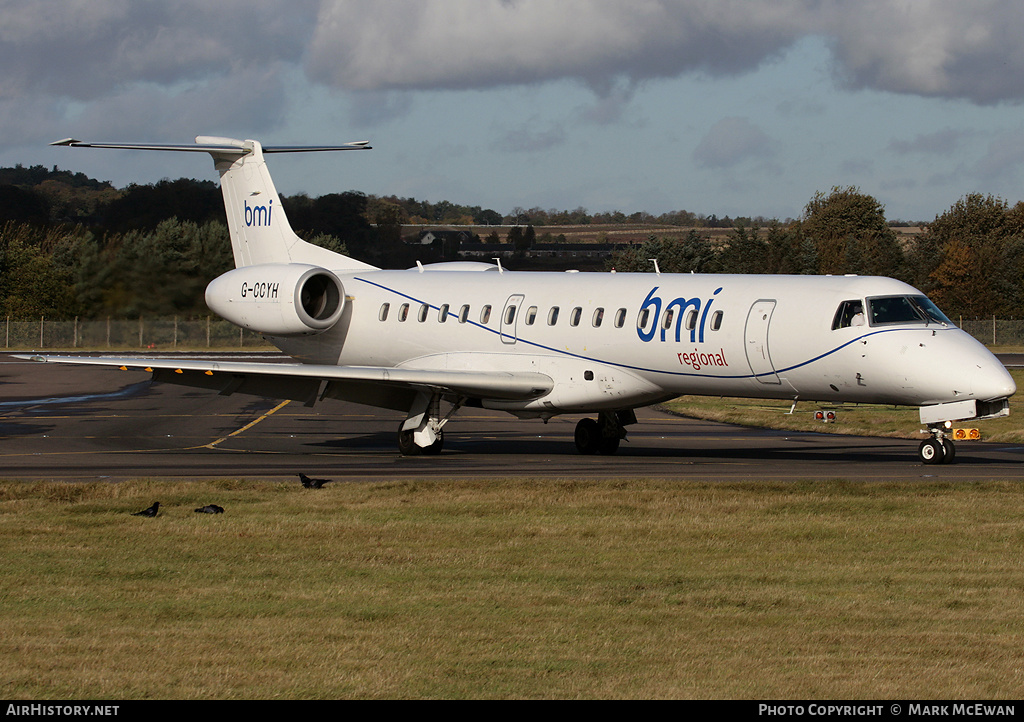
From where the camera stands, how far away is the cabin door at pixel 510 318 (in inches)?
950

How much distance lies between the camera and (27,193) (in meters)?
66.5

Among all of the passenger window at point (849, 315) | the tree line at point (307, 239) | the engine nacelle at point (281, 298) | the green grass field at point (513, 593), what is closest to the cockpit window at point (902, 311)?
the passenger window at point (849, 315)

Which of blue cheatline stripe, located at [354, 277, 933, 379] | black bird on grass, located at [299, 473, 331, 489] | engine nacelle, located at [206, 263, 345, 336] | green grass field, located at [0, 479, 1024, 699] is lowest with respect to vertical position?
green grass field, located at [0, 479, 1024, 699]

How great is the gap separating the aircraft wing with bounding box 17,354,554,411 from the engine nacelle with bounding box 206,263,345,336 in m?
2.15

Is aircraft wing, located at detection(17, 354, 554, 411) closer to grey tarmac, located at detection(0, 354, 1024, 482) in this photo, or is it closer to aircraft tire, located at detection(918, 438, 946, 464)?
grey tarmac, located at detection(0, 354, 1024, 482)

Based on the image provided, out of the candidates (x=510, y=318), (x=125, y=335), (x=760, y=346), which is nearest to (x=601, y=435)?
(x=510, y=318)

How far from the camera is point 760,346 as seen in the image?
20703mm

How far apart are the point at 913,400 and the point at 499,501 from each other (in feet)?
25.1

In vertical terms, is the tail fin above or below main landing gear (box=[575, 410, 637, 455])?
above

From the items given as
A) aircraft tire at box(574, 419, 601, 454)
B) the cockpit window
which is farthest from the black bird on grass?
the cockpit window

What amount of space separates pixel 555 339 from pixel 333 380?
4.26m

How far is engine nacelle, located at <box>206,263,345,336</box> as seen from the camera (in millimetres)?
25859

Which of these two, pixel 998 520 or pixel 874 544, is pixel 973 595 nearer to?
pixel 874 544

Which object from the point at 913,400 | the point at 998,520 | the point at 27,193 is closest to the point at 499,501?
the point at 998,520
